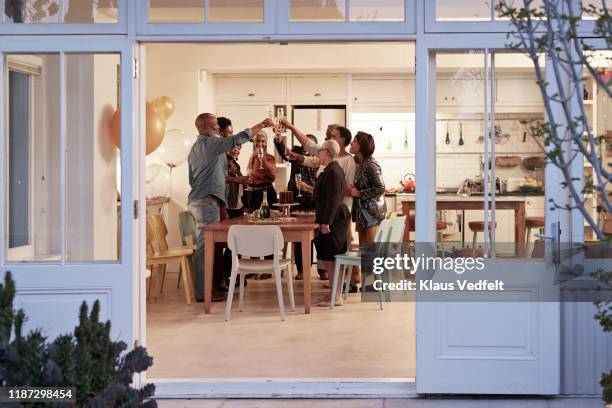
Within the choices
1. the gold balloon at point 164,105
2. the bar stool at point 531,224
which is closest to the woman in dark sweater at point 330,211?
the gold balloon at point 164,105

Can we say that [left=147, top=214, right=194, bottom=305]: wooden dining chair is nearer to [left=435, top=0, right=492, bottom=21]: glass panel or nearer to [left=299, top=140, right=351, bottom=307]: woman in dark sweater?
[left=299, top=140, right=351, bottom=307]: woman in dark sweater

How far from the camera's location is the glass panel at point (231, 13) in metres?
5.05

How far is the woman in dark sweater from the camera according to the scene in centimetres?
853

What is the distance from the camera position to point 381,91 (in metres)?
12.7

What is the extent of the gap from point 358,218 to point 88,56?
184 inches

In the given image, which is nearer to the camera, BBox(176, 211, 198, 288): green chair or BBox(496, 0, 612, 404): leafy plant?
BBox(496, 0, 612, 404): leafy plant

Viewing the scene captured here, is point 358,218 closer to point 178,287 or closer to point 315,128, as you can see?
point 178,287

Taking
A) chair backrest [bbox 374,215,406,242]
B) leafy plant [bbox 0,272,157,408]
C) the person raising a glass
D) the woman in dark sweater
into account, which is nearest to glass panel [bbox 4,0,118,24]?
leafy plant [bbox 0,272,157,408]

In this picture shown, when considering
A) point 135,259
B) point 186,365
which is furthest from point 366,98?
point 135,259

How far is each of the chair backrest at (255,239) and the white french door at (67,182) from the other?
113 inches

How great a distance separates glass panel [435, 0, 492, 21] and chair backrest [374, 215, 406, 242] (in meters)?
3.58

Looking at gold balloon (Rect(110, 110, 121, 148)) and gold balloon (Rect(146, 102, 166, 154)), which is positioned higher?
gold balloon (Rect(146, 102, 166, 154))

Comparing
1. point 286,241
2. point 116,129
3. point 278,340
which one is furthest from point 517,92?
point 286,241

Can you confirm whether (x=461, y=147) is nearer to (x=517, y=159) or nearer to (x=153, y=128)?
(x=517, y=159)
